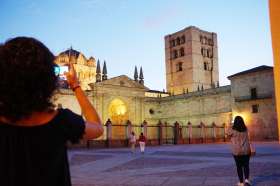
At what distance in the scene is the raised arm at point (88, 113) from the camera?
1948mm

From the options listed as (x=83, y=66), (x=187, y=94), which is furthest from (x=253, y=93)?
(x=83, y=66)

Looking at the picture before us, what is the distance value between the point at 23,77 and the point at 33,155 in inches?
15.1

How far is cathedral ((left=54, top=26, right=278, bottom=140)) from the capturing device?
44125 millimetres

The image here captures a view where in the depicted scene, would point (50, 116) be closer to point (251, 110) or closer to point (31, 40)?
point (31, 40)

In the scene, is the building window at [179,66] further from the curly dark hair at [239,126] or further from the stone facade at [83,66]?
the curly dark hair at [239,126]

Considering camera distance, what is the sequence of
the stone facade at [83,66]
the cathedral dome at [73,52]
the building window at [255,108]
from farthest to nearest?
1. the cathedral dome at [73,52]
2. the stone facade at [83,66]
3. the building window at [255,108]

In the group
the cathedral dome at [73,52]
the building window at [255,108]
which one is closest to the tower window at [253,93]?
the building window at [255,108]

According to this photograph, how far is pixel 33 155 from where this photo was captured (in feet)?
5.47

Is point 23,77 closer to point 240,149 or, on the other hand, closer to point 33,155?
point 33,155

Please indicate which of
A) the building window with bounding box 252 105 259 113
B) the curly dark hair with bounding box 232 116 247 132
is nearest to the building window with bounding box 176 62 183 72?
the building window with bounding box 252 105 259 113

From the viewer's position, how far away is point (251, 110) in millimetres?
44688

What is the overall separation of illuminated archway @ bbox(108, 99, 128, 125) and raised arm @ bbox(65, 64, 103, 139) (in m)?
52.6

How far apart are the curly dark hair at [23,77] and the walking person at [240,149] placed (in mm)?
6765

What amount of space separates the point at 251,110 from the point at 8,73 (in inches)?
1801
